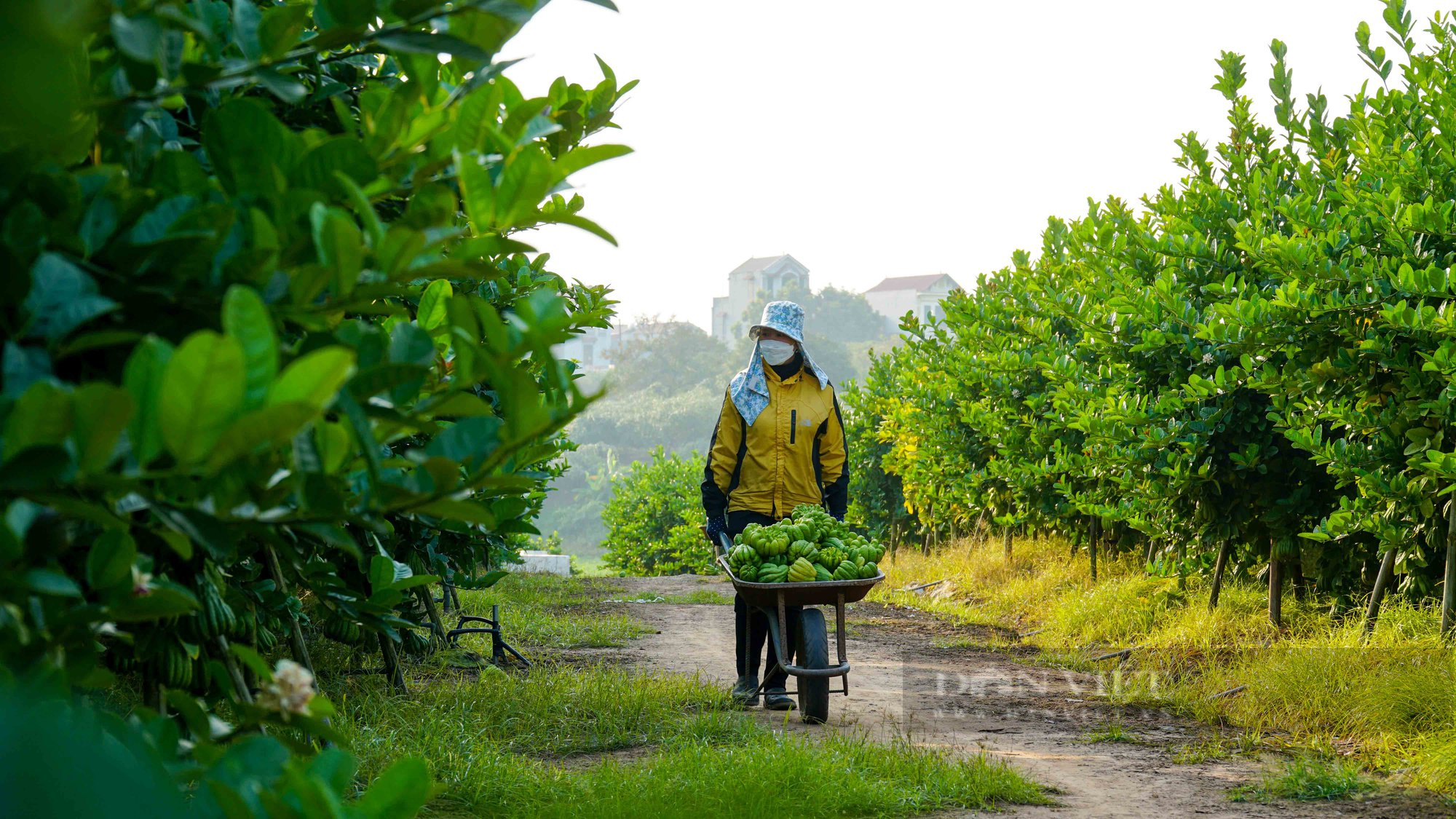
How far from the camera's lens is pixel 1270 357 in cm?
658

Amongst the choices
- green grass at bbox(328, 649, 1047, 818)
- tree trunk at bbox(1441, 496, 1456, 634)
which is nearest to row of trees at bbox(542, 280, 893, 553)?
green grass at bbox(328, 649, 1047, 818)

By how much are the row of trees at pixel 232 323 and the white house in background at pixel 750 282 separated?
299 feet

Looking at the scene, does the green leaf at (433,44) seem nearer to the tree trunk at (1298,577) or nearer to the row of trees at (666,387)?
the tree trunk at (1298,577)

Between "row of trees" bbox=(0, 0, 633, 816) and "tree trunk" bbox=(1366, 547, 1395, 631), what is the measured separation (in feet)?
20.5

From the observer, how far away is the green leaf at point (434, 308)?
1611 mm

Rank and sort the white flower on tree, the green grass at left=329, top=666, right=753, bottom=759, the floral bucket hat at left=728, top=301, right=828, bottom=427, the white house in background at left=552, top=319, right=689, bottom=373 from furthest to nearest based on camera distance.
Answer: the white house in background at left=552, top=319, right=689, bottom=373 < the floral bucket hat at left=728, top=301, right=828, bottom=427 < the green grass at left=329, top=666, right=753, bottom=759 < the white flower on tree

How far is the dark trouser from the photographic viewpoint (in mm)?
6089

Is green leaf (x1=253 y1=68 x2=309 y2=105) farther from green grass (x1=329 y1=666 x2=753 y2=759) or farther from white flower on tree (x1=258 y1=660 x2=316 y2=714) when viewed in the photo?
green grass (x1=329 y1=666 x2=753 y2=759)

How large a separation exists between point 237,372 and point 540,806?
3.28 meters

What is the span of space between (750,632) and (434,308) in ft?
15.8

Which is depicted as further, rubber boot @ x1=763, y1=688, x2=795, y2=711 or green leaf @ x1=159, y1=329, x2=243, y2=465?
rubber boot @ x1=763, y1=688, x2=795, y2=711

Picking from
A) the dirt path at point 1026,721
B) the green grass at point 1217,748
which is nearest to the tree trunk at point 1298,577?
the dirt path at point 1026,721

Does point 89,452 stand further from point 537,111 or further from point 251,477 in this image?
point 537,111

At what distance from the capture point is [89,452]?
782 mm
